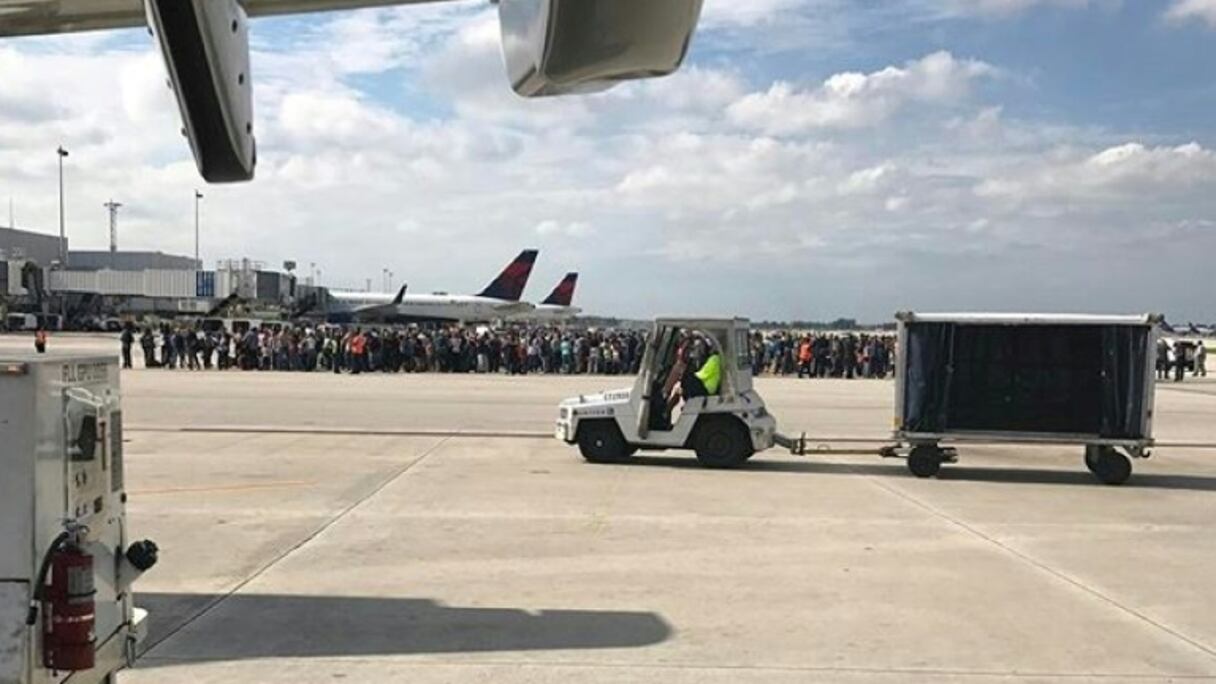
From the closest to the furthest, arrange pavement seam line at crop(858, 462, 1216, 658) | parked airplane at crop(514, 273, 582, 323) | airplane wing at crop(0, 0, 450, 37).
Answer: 1. airplane wing at crop(0, 0, 450, 37)
2. pavement seam line at crop(858, 462, 1216, 658)
3. parked airplane at crop(514, 273, 582, 323)

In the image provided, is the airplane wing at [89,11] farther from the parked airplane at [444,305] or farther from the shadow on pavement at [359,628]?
the parked airplane at [444,305]

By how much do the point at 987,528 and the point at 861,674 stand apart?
4807 mm

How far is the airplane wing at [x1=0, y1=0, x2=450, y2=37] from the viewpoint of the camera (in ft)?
11.6

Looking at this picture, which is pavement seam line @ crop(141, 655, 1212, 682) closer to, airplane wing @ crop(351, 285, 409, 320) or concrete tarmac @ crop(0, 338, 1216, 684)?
concrete tarmac @ crop(0, 338, 1216, 684)

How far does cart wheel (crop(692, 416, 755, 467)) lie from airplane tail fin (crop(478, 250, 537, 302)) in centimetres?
5788

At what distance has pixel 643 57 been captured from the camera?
2.27 metres

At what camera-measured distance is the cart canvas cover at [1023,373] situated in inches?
516

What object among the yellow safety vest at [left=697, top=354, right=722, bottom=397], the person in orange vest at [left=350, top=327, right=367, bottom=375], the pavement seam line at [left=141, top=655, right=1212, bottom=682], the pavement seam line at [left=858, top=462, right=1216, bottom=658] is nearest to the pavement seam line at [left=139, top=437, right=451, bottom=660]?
the pavement seam line at [left=141, top=655, right=1212, bottom=682]

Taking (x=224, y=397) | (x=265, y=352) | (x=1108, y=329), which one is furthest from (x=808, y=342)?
(x=1108, y=329)

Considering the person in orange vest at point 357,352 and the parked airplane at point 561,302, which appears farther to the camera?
the parked airplane at point 561,302

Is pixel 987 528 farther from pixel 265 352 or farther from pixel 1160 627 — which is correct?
pixel 265 352

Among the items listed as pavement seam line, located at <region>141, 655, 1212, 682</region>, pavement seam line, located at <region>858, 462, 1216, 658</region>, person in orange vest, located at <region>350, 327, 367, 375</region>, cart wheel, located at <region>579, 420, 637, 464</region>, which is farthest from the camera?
person in orange vest, located at <region>350, 327, 367, 375</region>

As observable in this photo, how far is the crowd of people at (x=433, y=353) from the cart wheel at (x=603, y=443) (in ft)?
73.7

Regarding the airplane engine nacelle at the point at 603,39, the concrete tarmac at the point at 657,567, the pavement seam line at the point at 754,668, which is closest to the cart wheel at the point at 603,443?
the concrete tarmac at the point at 657,567
